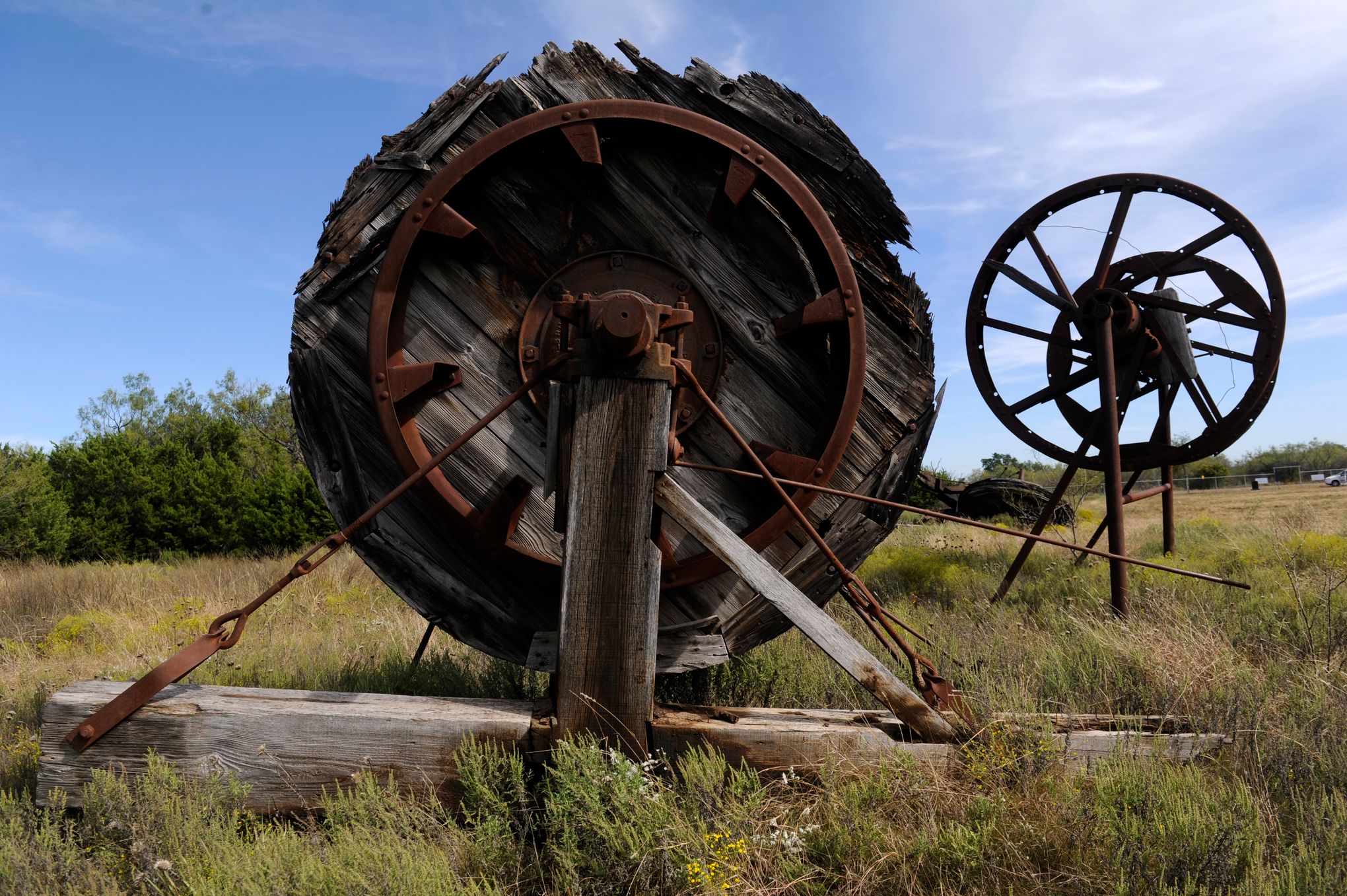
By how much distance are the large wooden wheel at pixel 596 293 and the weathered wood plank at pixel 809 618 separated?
524 mm

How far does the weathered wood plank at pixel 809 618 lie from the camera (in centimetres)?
266

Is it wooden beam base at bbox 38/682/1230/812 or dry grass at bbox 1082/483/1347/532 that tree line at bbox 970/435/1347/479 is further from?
wooden beam base at bbox 38/682/1230/812

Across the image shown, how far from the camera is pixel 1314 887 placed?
2.15 m

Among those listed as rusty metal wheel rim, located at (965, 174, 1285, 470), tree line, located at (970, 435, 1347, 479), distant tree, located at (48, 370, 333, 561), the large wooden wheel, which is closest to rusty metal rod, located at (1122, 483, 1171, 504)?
rusty metal wheel rim, located at (965, 174, 1285, 470)

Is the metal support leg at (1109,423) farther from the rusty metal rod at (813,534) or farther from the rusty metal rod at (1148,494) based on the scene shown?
the rusty metal rod at (813,534)

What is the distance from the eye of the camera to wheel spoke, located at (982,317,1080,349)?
7125 mm

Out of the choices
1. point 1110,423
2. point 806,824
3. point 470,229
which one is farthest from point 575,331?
point 1110,423

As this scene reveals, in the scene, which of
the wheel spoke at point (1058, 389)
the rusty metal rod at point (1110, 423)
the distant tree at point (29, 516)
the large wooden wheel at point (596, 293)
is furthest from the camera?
the distant tree at point (29, 516)

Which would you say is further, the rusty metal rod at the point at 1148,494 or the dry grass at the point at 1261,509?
the dry grass at the point at 1261,509

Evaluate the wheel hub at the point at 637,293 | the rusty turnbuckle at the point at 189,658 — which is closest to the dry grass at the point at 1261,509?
the wheel hub at the point at 637,293

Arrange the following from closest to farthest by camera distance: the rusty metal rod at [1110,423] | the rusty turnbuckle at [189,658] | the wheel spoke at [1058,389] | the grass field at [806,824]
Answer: the grass field at [806,824], the rusty turnbuckle at [189,658], the rusty metal rod at [1110,423], the wheel spoke at [1058,389]

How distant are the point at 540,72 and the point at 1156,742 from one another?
3511 millimetres

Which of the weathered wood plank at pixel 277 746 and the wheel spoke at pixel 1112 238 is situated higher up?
the wheel spoke at pixel 1112 238

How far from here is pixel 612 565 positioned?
269 cm
